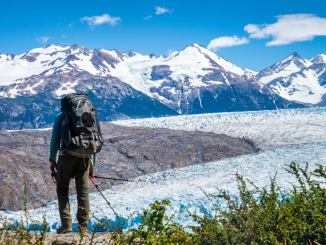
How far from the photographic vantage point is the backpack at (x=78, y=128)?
3.15m

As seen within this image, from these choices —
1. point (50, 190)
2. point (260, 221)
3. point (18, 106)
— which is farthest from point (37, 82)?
point (260, 221)

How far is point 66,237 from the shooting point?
295 cm

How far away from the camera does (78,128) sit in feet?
10.4

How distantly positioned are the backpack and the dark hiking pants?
7.6 inches

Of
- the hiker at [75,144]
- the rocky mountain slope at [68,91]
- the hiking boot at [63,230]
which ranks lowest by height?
the hiking boot at [63,230]

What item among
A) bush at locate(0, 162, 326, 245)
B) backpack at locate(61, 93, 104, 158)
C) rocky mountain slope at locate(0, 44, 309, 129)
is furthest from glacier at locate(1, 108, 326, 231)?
rocky mountain slope at locate(0, 44, 309, 129)

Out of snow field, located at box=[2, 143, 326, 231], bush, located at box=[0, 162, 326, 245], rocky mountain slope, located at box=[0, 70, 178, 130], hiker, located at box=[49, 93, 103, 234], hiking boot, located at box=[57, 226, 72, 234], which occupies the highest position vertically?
rocky mountain slope, located at box=[0, 70, 178, 130]

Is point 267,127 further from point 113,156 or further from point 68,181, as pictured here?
point 68,181

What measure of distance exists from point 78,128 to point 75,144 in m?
0.18

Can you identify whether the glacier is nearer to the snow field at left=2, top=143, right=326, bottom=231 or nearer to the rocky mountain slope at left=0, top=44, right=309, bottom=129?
the snow field at left=2, top=143, right=326, bottom=231

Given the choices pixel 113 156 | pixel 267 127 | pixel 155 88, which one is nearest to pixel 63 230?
pixel 113 156

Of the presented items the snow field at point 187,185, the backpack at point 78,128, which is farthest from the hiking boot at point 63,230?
the snow field at point 187,185

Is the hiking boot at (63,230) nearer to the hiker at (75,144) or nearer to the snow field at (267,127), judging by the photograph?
the hiker at (75,144)

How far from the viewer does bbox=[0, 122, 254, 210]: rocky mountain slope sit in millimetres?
8555
